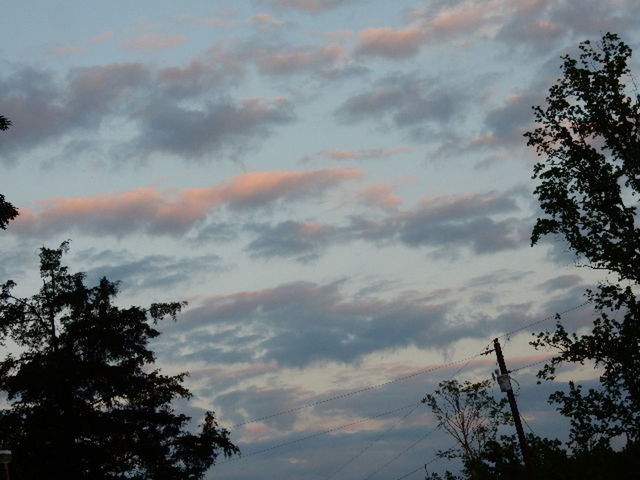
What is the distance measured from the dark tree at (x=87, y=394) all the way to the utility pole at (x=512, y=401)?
14.5 metres

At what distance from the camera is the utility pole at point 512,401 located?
38844 millimetres

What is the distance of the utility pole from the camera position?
38.8m

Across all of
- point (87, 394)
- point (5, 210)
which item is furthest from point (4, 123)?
point (87, 394)

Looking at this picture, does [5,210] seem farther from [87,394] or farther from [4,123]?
[87,394]

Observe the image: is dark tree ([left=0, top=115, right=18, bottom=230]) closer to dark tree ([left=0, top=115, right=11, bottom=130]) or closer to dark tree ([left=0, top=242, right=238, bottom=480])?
dark tree ([left=0, top=115, right=11, bottom=130])

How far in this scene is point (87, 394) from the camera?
4144cm

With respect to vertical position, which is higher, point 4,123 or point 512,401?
point 4,123

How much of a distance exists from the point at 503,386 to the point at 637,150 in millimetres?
15495

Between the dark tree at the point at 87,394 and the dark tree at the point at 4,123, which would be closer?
the dark tree at the point at 4,123

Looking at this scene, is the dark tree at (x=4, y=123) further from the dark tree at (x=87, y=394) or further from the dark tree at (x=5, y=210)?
the dark tree at (x=87, y=394)

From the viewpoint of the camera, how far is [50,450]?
40.3 metres

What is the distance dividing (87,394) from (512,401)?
19.5 meters

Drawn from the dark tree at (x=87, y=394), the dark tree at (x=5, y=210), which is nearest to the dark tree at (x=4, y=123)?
the dark tree at (x=5, y=210)

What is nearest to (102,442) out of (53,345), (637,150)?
(53,345)
